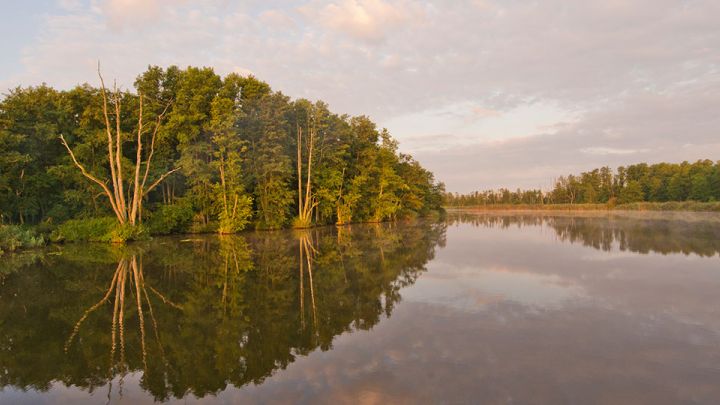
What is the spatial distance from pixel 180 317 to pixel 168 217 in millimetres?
22618

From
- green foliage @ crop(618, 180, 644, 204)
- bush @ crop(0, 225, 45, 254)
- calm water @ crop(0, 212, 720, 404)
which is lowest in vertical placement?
calm water @ crop(0, 212, 720, 404)

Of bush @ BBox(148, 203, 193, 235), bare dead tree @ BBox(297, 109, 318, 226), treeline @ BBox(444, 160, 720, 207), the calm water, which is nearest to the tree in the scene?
bush @ BBox(148, 203, 193, 235)

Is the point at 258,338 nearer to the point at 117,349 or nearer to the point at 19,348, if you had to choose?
the point at 117,349

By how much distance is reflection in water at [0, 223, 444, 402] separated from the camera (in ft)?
16.0

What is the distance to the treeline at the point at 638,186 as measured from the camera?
78062mm

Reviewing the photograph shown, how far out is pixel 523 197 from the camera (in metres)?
110

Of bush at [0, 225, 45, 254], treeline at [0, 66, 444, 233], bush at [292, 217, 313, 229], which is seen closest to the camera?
bush at [0, 225, 45, 254]

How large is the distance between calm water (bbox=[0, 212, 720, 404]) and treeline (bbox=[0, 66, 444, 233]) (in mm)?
15830

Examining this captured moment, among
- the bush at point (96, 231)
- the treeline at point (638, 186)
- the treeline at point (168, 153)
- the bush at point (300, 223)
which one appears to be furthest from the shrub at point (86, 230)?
the treeline at point (638, 186)

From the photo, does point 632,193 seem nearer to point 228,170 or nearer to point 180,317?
point 228,170

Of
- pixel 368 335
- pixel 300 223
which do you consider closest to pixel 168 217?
pixel 300 223

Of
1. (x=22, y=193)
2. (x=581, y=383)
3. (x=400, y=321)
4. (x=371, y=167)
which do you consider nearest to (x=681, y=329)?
(x=581, y=383)

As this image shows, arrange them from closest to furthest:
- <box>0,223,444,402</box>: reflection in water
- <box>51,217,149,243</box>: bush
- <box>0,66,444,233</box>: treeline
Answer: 1. <box>0,223,444,402</box>: reflection in water
2. <box>51,217,149,243</box>: bush
3. <box>0,66,444,233</box>: treeline

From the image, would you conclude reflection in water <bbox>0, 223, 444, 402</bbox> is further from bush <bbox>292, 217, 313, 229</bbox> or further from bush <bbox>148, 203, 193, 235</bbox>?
bush <bbox>292, 217, 313, 229</bbox>
